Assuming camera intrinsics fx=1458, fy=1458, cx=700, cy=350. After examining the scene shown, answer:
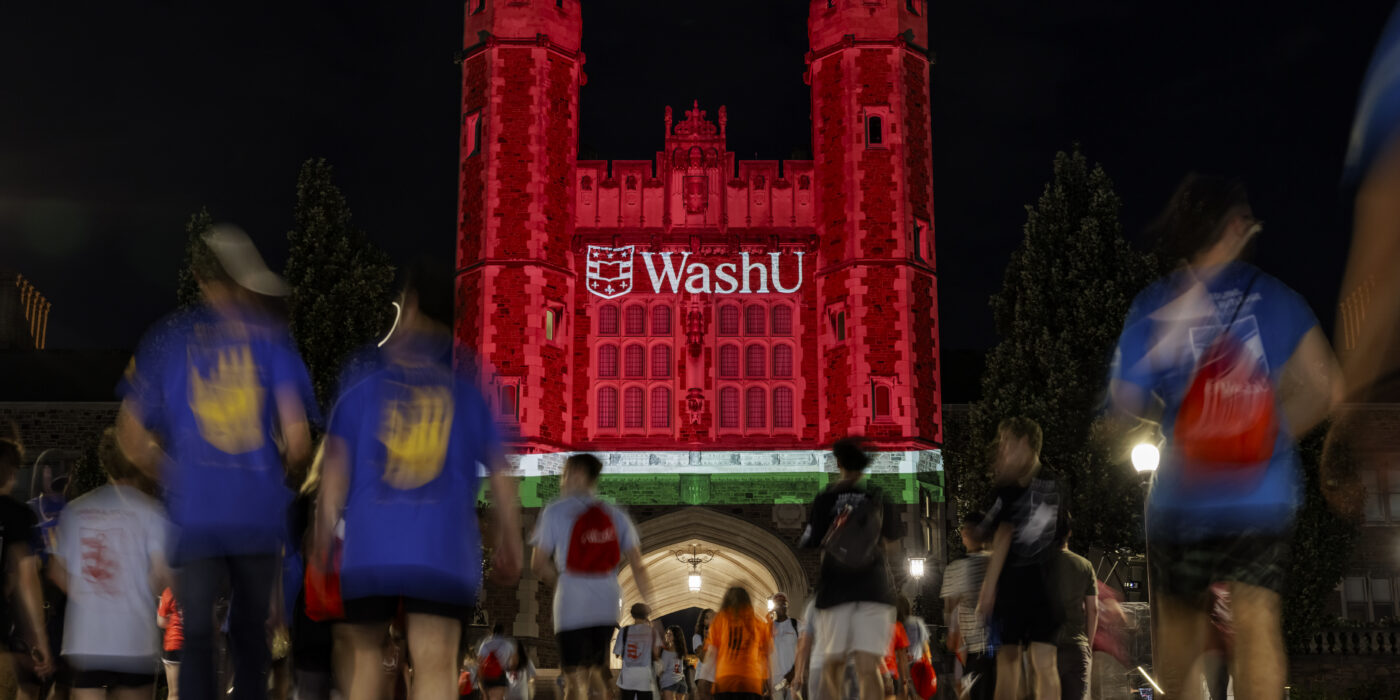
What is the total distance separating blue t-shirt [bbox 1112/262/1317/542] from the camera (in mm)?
4801

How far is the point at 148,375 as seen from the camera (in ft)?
18.5

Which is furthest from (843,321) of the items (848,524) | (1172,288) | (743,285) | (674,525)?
(1172,288)

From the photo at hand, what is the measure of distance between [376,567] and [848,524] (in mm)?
3574

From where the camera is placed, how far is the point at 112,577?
7.03 meters

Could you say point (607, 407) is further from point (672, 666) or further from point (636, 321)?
point (672, 666)

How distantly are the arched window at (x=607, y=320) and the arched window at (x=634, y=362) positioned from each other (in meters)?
0.47

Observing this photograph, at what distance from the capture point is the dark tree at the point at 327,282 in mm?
27062

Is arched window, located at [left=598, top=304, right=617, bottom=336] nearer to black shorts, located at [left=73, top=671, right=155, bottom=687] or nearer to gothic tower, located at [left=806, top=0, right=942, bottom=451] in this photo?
gothic tower, located at [left=806, top=0, right=942, bottom=451]

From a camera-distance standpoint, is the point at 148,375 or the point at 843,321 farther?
the point at 843,321

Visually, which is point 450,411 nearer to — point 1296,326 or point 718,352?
point 1296,326

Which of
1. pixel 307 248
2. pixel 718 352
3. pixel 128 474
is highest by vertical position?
pixel 307 248

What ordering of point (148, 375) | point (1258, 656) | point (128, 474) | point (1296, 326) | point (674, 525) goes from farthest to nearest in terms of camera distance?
point (674, 525)
point (128, 474)
point (148, 375)
point (1296, 326)
point (1258, 656)

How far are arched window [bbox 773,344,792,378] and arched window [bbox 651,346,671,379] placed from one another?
206 centimetres

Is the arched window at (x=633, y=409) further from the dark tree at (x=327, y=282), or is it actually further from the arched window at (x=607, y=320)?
the dark tree at (x=327, y=282)
